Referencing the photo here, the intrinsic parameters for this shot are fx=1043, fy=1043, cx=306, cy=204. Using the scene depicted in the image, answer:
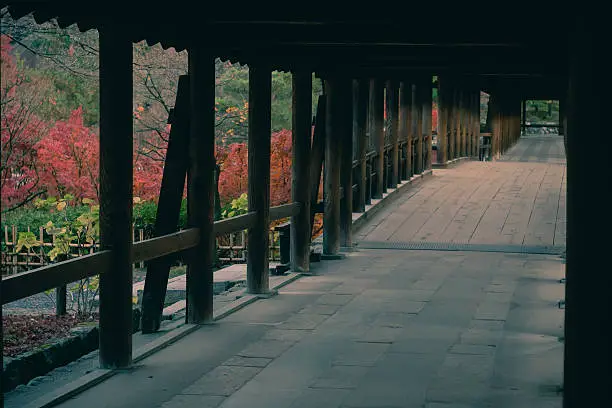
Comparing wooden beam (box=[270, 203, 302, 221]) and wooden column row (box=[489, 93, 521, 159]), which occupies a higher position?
wooden column row (box=[489, 93, 521, 159])

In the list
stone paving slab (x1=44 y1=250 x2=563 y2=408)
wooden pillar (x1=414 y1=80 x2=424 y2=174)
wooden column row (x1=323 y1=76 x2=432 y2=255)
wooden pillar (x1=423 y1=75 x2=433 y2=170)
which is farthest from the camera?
wooden pillar (x1=423 y1=75 x2=433 y2=170)

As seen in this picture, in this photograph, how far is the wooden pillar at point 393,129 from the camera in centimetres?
2041

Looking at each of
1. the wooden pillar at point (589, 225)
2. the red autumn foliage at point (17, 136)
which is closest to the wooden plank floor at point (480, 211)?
the red autumn foliage at point (17, 136)

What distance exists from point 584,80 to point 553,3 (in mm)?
1801

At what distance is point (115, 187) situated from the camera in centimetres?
719

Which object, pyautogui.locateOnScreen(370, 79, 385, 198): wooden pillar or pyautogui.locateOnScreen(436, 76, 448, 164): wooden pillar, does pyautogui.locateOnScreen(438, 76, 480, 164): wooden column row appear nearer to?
pyautogui.locateOnScreen(436, 76, 448, 164): wooden pillar

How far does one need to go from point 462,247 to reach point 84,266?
9.20 metres

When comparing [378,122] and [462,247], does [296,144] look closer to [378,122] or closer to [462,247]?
[462,247]

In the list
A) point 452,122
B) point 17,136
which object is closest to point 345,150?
point 17,136

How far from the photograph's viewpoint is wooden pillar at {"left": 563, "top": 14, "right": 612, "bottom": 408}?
4469 millimetres

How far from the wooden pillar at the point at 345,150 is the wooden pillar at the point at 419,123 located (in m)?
8.17

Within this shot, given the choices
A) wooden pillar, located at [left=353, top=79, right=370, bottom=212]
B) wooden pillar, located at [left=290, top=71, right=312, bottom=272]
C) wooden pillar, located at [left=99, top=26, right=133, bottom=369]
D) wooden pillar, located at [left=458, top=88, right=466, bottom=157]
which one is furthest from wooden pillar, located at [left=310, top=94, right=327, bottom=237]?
wooden pillar, located at [left=458, top=88, right=466, bottom=157]

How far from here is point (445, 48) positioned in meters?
10.1

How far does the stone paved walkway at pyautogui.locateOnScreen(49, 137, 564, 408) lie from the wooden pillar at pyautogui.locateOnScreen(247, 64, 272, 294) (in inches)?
18.2
